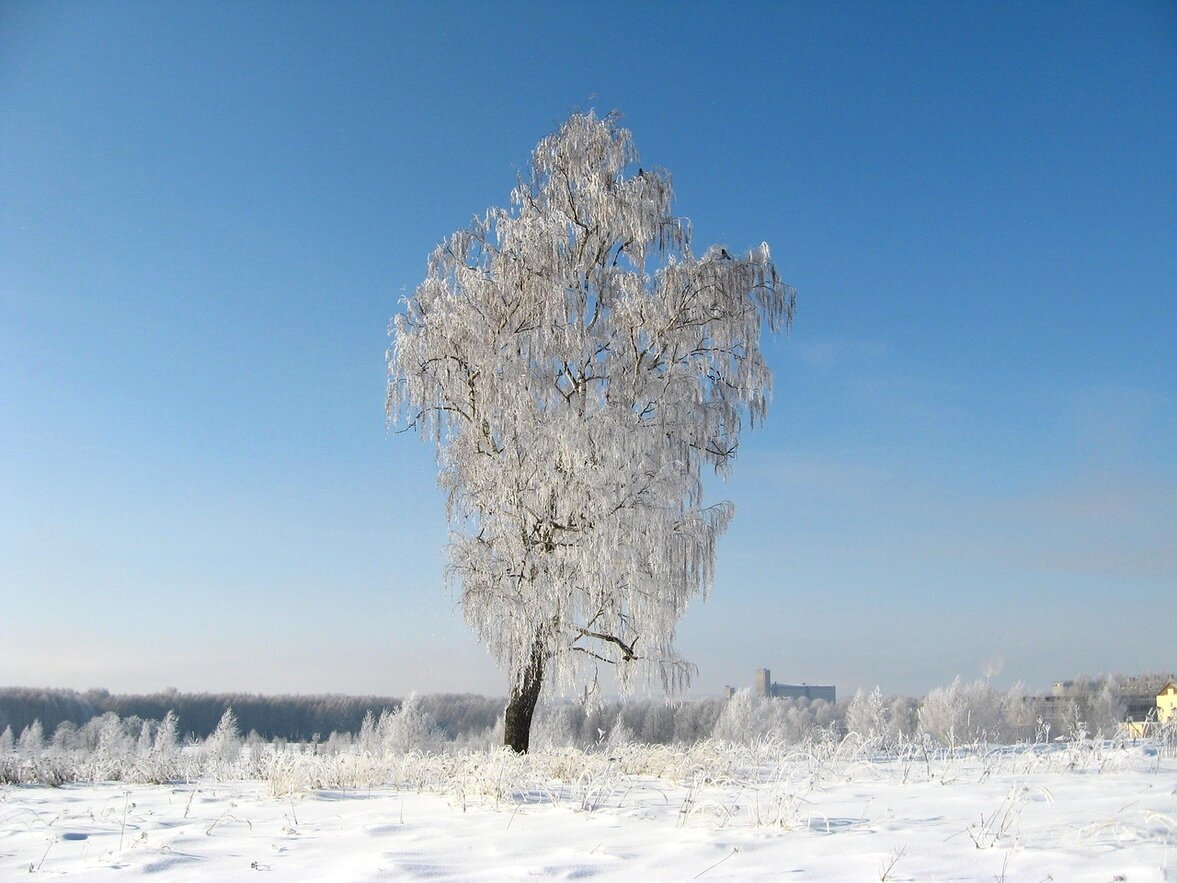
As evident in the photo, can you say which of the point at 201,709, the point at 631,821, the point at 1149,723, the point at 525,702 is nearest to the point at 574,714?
the point at 525,702

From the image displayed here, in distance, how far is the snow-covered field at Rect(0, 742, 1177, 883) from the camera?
3.82 meters

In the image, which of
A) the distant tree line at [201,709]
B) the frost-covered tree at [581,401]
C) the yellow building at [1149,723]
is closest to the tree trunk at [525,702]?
the frost-covered tree at [581,401]

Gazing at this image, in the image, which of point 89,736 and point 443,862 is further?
point 89,736

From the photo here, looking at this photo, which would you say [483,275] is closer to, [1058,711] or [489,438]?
[489,438]

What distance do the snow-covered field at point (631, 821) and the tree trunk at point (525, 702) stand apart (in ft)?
11.9

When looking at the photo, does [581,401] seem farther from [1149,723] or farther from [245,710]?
[245,710]

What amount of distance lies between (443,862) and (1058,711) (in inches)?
1772

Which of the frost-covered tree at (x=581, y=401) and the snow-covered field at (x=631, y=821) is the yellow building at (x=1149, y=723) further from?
the frost-covered tree at (x=581, y=401)

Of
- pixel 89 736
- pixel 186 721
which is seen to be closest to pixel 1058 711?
pixel 89 736

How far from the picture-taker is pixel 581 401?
39.7ft

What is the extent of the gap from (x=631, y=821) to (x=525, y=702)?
680 cm

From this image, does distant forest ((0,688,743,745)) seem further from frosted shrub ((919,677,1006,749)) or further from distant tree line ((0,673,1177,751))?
frosted shrub ((919,677,1006,749))

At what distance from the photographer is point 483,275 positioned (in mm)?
12383

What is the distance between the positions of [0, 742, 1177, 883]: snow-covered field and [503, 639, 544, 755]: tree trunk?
3614mm
